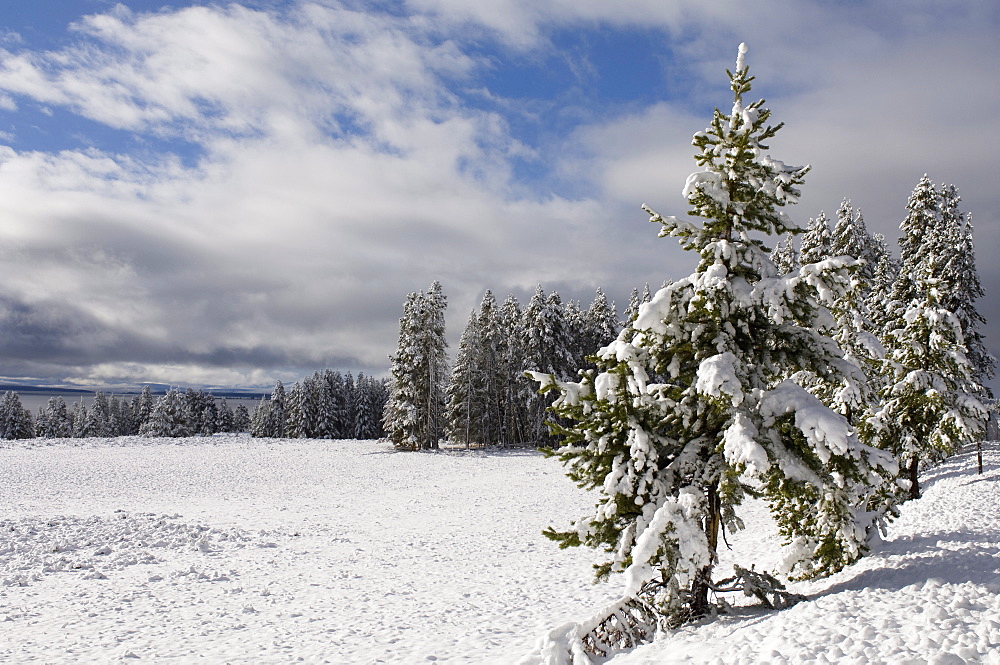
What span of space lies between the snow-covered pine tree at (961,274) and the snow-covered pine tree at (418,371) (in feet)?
114

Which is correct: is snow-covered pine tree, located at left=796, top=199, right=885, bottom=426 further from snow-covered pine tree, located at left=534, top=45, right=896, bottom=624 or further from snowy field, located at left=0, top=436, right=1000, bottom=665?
snowy field, located at left=0, top=436, right=1000, bottom=665

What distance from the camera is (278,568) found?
17.1 meters

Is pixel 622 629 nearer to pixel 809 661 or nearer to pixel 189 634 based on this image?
pixel 809 661

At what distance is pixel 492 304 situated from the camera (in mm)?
52000

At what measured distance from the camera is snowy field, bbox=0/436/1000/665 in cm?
786

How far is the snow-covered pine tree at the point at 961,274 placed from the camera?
3012 centimetres

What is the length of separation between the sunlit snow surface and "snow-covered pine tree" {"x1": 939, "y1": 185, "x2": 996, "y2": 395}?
23157 millimetres

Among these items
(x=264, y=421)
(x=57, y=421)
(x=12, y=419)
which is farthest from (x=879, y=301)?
(x=57, y=421)

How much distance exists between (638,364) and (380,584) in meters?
11.3

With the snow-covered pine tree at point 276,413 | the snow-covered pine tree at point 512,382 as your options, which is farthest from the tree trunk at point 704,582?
the snow-covered pine tree at point 276,413

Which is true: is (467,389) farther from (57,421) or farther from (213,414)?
(57,421)

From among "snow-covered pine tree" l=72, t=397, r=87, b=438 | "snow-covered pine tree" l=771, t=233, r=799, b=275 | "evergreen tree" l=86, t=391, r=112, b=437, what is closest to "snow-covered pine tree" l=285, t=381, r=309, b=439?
"evergreen tree" l=86, t=391, r=112, b=437

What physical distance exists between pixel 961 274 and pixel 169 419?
84.4 m

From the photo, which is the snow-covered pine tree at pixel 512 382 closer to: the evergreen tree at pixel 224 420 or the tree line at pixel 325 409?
the tree line at pixel 325 409
